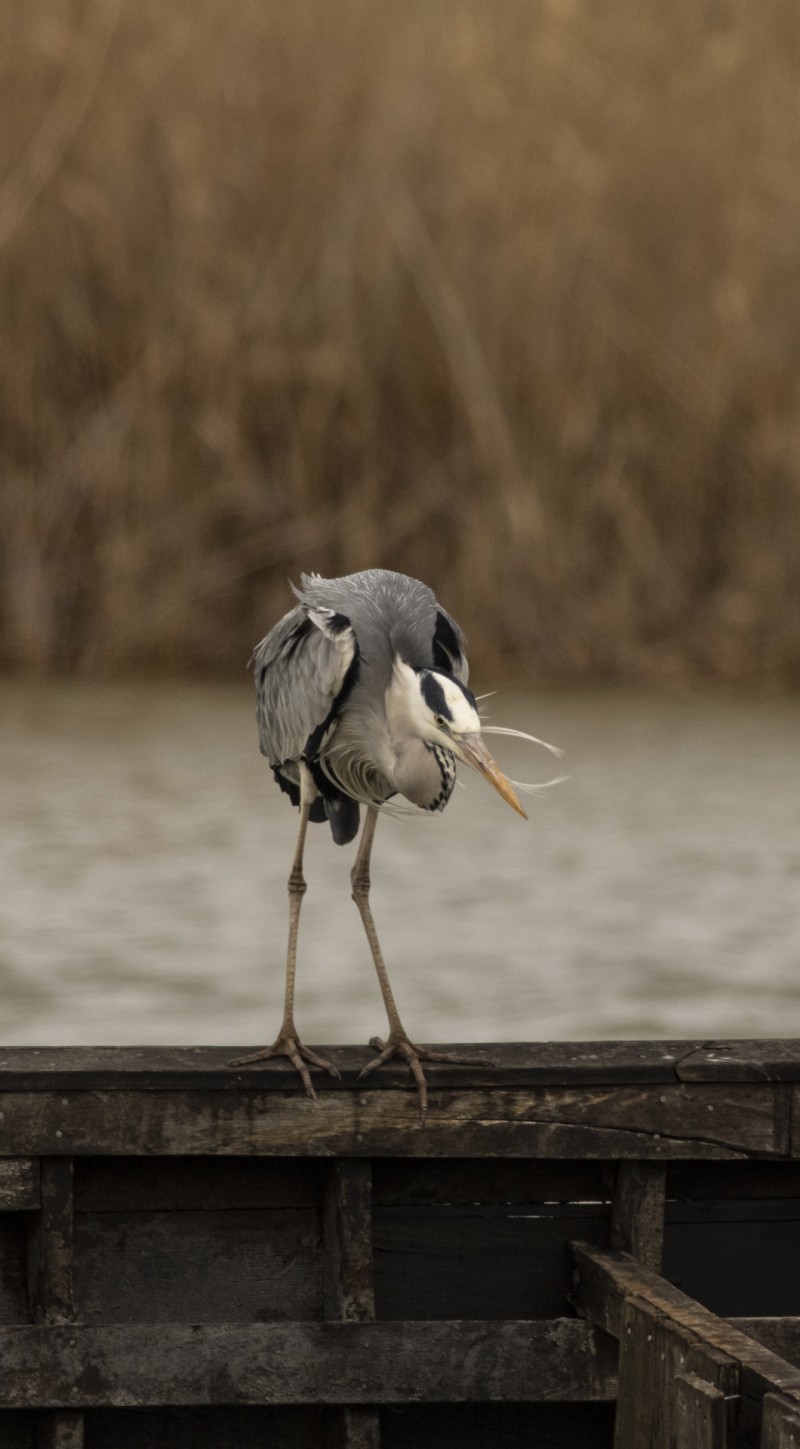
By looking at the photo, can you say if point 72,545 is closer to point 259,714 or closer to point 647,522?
point 647,522

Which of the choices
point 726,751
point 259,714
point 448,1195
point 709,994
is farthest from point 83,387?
point 448,1195

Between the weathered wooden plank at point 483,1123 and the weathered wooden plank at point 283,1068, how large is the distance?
0.02m

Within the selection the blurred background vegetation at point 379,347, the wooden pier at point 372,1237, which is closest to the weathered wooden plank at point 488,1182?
the wooden pier at point 372,1237

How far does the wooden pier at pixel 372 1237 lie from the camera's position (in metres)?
2.76

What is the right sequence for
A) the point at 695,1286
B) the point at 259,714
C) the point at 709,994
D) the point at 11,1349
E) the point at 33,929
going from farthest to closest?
the point at 33,929
the point at 709,994
the point at 259,714
the point at 695,1286
the point at 11,1349

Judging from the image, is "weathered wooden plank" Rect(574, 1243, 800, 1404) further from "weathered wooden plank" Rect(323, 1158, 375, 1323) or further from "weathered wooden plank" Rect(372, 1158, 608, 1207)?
"weathered wooden plank" Rect(323, 1158, 375, 1323)

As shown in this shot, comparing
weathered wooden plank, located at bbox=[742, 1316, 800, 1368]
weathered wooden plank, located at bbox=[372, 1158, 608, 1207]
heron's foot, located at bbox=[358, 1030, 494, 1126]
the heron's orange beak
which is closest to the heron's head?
the heron's orange beak

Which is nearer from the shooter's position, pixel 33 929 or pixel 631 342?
pixel 33 929

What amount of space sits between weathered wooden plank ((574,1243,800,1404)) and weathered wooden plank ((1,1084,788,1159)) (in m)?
0.14

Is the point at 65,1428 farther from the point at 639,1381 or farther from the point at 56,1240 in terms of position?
the point at 639,1381

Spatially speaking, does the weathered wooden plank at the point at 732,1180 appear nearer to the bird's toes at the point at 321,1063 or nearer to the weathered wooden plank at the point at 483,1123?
the weathered wooden plank at the point at 483,1123

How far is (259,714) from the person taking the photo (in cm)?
341

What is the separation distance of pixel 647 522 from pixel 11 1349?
634 centimetres

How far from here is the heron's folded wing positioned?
Result: 10.5ft
